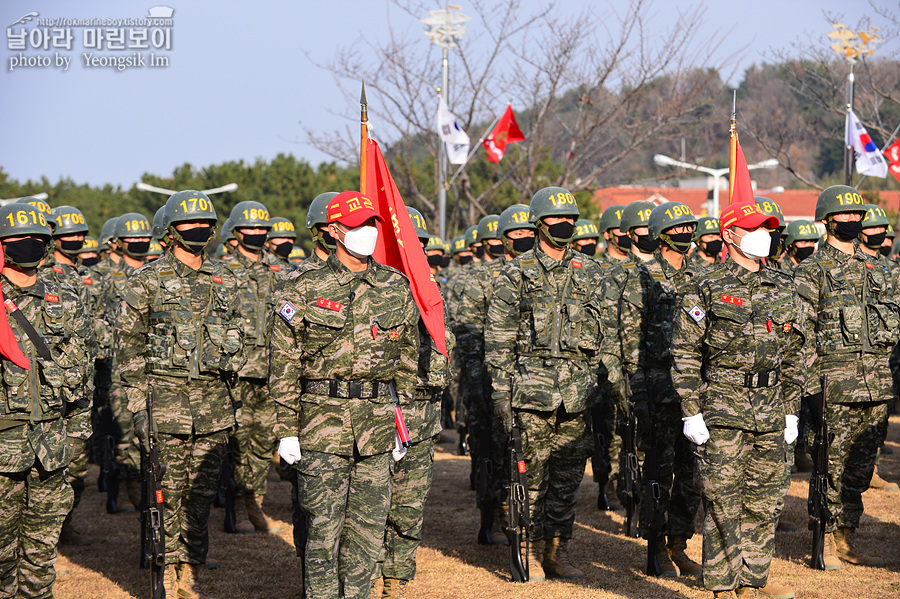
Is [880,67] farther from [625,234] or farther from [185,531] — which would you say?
[185,531]

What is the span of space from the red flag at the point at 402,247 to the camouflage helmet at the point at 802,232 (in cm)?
572

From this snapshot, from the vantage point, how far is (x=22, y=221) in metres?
6.38

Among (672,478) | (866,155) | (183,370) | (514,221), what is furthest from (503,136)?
(183,370)

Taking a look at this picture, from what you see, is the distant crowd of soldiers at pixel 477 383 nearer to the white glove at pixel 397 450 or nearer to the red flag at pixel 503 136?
the white glove at pixel 397 450

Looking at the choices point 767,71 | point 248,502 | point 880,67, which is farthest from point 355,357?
point 767,71

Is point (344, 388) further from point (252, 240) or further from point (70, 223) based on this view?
point (70, 223)

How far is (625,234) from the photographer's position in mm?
10289

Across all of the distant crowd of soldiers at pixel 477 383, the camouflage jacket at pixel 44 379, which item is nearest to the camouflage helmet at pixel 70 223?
the distant crowd of soldiers at pixel 477 383

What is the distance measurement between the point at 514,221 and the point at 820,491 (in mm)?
3825

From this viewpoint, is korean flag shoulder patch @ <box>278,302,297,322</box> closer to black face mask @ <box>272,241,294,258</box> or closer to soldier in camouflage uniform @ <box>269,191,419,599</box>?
soldier in camouflage uniform @ <box>269,191,419,599</box>

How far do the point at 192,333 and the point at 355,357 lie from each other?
2107 millimetres

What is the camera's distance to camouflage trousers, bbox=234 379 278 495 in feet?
30.9

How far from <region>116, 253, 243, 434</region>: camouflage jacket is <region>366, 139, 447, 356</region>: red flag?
1.45 meters

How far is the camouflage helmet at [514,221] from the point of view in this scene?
31.1 feet
